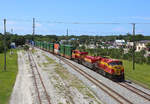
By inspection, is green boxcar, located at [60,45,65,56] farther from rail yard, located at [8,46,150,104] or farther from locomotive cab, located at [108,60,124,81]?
locomotive cab, located at [108,60,124,81]

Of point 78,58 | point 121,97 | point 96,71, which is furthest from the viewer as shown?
point 78,58

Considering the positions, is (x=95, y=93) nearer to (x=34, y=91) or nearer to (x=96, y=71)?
(x=34, y=91)

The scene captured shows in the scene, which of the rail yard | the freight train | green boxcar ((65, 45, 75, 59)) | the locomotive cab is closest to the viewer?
the rail yard

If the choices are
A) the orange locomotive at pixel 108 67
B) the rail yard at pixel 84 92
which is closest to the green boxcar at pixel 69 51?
the orange locomotive at pixel 108 67

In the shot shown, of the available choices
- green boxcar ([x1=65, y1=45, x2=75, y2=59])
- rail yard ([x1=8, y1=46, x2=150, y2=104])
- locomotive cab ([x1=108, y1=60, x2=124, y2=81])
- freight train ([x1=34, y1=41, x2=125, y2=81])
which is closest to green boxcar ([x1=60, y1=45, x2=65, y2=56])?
green boxcar ([x1=65, y1=45, x2=75, y2=59])

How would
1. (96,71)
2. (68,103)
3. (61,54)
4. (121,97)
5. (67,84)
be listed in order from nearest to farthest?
(68,103) < (121,97) < (67,84) < (96,71) < (61,54)

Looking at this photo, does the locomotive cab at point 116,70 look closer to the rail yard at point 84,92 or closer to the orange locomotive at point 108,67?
the orange locomotive at point 108,67

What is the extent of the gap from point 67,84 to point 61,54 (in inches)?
1383

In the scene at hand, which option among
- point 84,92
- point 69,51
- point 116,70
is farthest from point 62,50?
point 84,92

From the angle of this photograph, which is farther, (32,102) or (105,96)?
(105,96)

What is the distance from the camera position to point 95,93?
65.4 feet

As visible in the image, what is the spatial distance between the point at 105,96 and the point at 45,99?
548 cm

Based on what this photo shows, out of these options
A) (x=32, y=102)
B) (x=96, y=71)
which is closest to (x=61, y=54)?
(x=96, y=71)

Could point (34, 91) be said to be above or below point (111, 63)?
below
